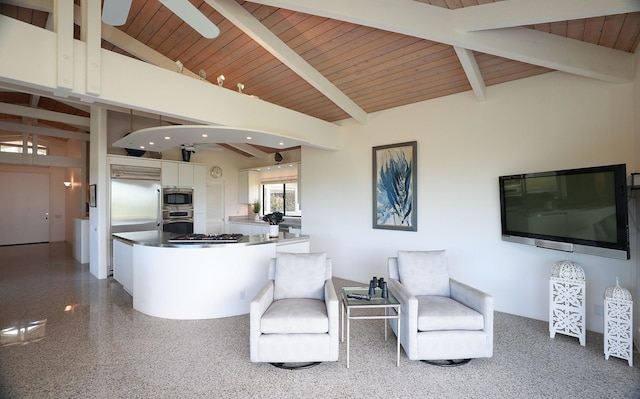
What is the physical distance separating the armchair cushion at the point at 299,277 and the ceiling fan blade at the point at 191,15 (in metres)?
2.17

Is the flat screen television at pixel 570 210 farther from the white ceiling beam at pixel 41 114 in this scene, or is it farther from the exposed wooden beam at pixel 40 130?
the exposed wooden beam at pixel 40 130

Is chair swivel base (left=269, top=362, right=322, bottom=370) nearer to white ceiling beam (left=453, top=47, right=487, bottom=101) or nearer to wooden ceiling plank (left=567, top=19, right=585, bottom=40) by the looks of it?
white ceiling beam (left=453, top=47, right=487, bottom=101)

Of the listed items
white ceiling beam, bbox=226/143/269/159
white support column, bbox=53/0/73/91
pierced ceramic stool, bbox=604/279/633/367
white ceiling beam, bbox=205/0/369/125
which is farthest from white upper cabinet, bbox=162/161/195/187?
pierced ceramic stool, bbox=604/279/633/367

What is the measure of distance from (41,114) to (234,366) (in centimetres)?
711

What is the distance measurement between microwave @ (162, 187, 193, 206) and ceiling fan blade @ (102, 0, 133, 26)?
179 inches

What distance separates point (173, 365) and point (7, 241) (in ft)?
34.7

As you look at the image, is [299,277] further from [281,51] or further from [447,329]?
[281,51]

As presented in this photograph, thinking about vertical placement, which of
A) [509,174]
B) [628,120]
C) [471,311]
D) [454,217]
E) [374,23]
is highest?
[374,23]

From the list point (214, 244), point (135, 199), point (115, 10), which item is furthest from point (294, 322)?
point (135, 199)

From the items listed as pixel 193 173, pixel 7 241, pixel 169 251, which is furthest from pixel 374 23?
pixel 7 241

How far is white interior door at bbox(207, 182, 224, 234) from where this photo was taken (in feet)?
24.8

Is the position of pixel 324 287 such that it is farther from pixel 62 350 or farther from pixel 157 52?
pixel 157 52

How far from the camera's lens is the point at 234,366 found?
2535 millimetres

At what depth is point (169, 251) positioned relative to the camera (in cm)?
358
